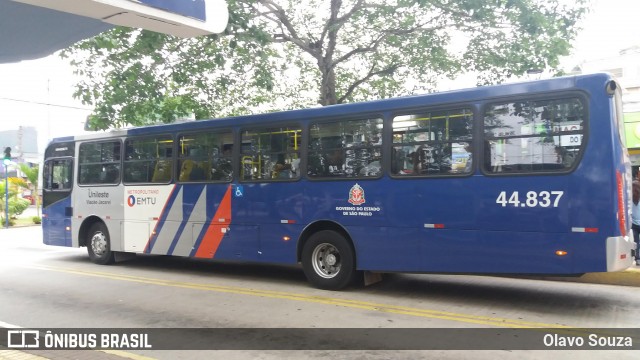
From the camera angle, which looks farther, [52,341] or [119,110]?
[119,110]

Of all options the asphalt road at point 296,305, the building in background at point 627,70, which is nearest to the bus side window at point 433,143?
the asphalt road at point 296,305

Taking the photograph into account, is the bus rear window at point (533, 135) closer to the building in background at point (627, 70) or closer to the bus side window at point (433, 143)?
the bus side window at point (433, 143)

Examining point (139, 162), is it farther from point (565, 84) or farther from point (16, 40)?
point (565, 84)

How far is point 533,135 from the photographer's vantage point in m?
6.63

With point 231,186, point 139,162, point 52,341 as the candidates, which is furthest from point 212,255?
point 52,341

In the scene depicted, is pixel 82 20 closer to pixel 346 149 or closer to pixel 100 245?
pixel 346 149

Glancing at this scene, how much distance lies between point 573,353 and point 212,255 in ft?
21.4

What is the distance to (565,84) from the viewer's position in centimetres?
644

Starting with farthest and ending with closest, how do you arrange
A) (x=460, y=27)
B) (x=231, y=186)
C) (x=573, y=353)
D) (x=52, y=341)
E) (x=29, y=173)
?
1. (x=29, y=173)
2. (x=460, y=27)
3. (x=231, y=186)
4. (x=52, y=341)
5. (x=573, y=353)

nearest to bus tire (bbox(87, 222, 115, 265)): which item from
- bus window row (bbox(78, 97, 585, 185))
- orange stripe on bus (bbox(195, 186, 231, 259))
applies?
bus window row (bbox(78, 97, 585, 185))

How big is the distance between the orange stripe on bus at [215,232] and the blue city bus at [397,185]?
27 millimetres

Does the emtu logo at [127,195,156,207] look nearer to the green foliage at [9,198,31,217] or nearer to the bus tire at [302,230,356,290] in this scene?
the bus tire at [302,230,356,290]

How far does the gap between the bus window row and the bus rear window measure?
0.5 inches

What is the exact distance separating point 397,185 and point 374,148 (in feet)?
2.31
